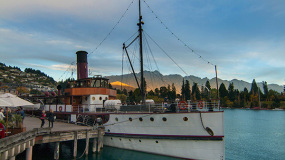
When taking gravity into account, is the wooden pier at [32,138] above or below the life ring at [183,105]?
below

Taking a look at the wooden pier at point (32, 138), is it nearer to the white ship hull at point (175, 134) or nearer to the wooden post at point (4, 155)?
the wooden post at point (4, 155)

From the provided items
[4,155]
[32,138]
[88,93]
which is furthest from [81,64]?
[4,155]

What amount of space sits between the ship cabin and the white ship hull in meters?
5.45

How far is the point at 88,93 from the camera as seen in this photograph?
2266 centimetres

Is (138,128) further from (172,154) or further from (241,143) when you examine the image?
(241,143)

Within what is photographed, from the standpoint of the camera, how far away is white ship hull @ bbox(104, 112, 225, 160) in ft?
48.3

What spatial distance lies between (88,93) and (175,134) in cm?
1151

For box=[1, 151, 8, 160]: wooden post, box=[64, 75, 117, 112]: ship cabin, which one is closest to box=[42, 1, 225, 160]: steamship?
box=[64, 75, 117, 112]: ship cabin

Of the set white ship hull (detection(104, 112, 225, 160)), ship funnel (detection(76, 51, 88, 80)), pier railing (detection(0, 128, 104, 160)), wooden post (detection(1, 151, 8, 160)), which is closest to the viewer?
wooden post (detection(1, 151, 8, 160))

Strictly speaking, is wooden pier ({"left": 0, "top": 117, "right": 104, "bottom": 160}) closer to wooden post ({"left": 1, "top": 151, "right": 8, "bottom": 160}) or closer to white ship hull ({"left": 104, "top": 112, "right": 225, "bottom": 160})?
wooden post ({"left": 1, "top": 151, "right": 8, "bottom": 160})

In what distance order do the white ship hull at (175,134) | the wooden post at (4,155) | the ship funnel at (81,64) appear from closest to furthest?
the wooden post at (4,155), the white ship hull at (175,134), the ship funnel at (81,64)

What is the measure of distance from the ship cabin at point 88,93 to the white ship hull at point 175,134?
545 cm

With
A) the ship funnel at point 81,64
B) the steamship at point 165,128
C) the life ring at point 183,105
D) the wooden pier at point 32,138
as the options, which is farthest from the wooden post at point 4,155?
the ship funnel at point 81,64

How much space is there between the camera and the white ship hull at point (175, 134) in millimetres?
14727
